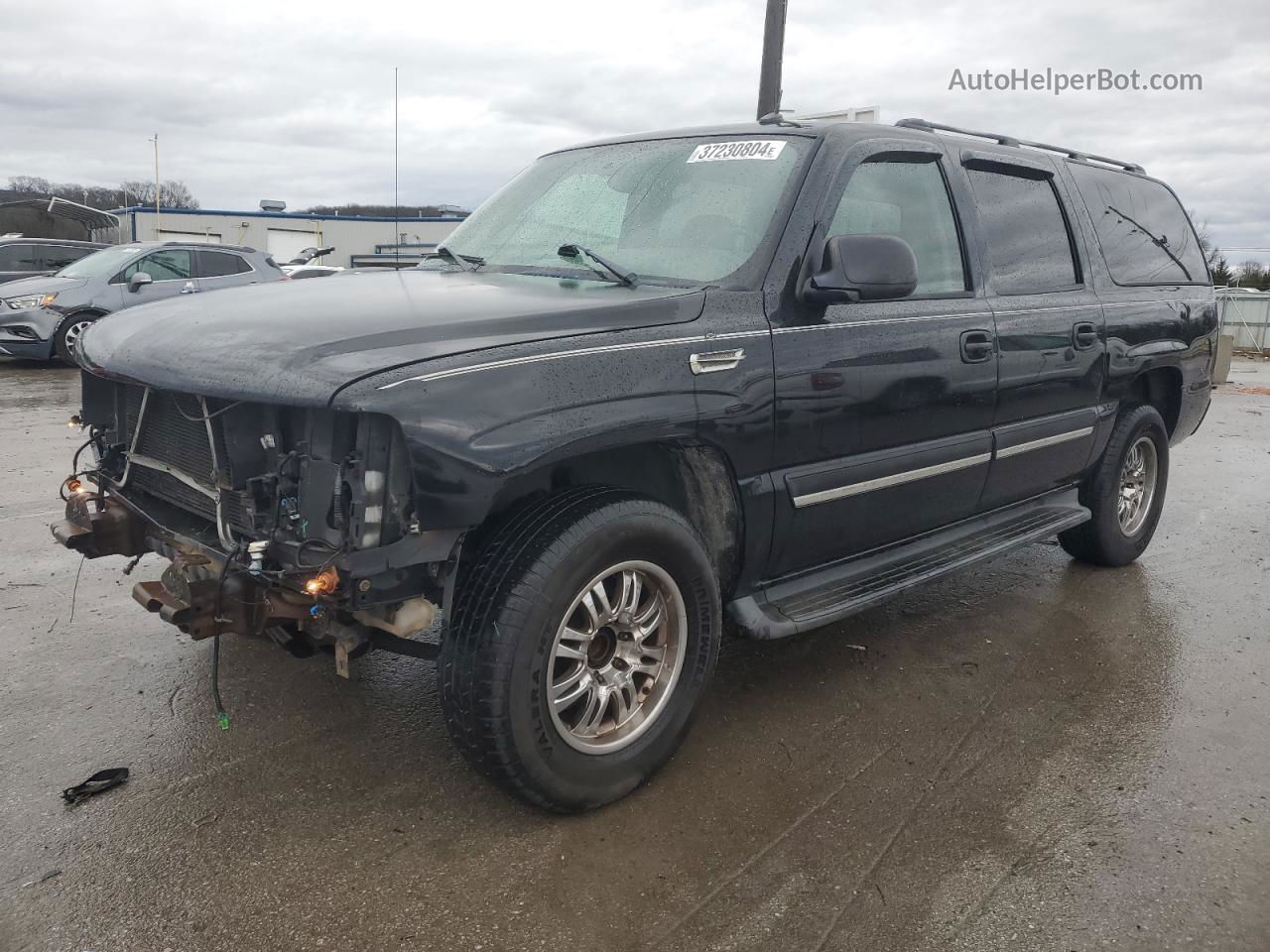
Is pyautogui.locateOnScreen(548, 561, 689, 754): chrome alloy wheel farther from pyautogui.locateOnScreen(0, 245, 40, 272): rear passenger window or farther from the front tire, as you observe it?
pyautogui.locateOnScreen(0, 245, 40, 272): rear passenger window

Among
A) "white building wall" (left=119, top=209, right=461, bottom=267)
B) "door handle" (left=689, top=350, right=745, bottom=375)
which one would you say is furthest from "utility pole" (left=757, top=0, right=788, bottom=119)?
"white building wall" (left=119, top=209, right=461, bottom=267)

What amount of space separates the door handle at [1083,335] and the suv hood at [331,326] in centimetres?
222

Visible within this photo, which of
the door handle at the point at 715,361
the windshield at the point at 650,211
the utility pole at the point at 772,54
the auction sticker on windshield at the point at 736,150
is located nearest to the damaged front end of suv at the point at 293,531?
the door handle at the point at 715,361

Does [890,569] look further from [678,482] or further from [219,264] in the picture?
[219,264]

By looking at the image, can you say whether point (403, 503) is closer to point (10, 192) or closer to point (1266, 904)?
point (1266, 904)

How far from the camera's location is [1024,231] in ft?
14.1

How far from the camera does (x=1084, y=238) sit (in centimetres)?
465

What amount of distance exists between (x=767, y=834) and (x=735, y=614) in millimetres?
697

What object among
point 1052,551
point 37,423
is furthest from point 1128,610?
point 37,423

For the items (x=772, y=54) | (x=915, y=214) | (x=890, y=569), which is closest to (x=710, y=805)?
(x=890, y=569)

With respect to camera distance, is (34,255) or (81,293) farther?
(34,255)

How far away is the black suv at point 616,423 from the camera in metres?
2.42

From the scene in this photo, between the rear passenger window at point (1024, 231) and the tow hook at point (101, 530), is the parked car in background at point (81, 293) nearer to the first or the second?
the tow hook at point (101, 530)

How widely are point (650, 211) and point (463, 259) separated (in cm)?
78
